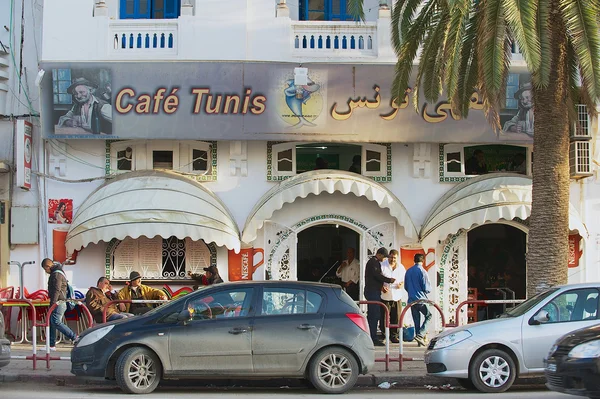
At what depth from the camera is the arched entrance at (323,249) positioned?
21.0m

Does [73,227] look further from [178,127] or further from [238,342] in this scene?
[238,342]

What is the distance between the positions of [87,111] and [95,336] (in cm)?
733

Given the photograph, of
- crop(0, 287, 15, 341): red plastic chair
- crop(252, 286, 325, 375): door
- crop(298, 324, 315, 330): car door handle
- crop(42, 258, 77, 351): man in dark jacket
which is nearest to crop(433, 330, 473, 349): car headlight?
crop(252, 286, 325, 375): door

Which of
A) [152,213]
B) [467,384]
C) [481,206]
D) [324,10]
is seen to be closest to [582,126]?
[481,206]

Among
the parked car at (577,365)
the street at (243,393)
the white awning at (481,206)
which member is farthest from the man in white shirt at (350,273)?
the parked car at (577,365)

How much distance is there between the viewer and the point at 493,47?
13992 mm

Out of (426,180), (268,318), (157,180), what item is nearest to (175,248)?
(157,180)

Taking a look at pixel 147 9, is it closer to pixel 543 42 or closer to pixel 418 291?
Answer: pixel 418 291

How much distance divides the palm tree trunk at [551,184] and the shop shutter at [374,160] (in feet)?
16.2

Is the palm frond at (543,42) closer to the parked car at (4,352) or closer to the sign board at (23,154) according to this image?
the parked car at (4,352)

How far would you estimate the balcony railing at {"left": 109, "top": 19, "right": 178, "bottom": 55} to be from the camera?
1897 cm

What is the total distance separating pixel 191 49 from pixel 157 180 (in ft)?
9.53

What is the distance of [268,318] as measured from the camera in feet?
41.0

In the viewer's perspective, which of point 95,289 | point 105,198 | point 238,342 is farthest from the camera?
point 105,198
